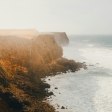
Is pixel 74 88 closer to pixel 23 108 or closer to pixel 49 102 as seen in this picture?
pixel 49 102

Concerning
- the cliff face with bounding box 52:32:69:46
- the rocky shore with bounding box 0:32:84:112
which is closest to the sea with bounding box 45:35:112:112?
the rocky shore with bounding box 0:32:84:112

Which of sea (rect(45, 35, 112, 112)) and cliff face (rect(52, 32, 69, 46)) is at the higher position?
cliff face (rect(52, 32, 69, 46))

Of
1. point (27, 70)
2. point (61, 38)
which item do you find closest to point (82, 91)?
point (27, 70)

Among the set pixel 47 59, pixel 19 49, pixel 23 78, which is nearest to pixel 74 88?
pixel 23 78

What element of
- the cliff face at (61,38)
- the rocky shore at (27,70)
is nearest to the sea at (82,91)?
the rocky shore at (27,70)

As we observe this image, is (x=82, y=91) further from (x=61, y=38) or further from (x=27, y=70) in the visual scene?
(x=61, y=38)

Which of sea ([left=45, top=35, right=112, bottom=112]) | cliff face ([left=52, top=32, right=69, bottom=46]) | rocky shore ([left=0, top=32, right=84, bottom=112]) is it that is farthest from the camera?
cliff face ([left=52, top=32, right=69, bottom=46])

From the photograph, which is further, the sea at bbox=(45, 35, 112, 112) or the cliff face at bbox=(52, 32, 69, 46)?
the cliff face at bbox=(52, 32, 69, 46)

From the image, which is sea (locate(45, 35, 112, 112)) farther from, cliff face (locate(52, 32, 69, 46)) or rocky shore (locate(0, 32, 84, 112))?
cliff face (locate(52, 32, 69, 46))
